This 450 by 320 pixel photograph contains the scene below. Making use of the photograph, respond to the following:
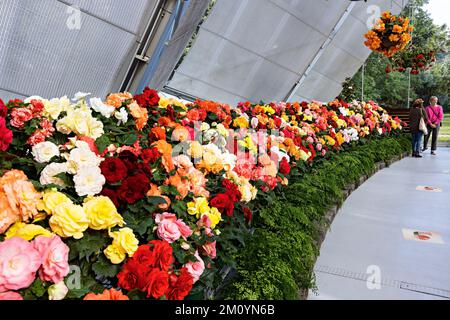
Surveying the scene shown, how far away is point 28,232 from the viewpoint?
55.3 inches

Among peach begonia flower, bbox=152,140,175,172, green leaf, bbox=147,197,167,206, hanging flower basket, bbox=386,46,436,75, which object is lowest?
green leaf, bbox=147,197,167,206

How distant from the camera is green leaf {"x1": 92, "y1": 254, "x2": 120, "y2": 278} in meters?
1.49

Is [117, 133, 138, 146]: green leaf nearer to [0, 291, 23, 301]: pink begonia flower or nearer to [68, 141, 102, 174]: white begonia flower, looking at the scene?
[68, 141, 102, 174]: white begonia flower

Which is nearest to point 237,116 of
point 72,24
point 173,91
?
point 72,24

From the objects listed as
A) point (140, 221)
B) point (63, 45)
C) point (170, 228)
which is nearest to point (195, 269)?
point (170, 228)

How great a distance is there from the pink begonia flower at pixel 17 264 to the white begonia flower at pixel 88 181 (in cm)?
36

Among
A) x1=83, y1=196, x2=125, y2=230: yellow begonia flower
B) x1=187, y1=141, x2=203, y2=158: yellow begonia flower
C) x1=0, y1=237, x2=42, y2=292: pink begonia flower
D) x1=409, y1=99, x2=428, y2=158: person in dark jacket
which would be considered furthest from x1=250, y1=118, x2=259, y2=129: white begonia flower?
x1=409, y1=99, x2=428, y2=158: person in dark jacket

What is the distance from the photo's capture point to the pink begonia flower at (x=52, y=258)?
132 cm

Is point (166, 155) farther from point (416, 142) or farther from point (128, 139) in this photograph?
point (416, 142)

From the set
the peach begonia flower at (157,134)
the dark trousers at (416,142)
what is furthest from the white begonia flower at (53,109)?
the dark trousers at (416,142)

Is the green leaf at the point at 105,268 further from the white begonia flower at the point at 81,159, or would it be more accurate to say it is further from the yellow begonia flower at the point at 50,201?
the white begonia flower at the point at 81,159

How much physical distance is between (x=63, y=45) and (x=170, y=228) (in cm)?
376

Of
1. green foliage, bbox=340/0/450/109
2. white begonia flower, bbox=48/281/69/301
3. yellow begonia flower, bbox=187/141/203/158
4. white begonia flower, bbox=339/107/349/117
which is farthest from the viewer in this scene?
green foliage, bbox=340/0/450/109

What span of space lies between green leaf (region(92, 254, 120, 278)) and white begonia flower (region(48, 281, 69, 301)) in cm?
16
